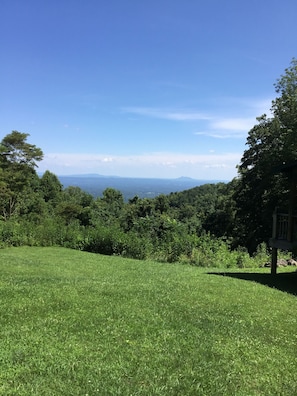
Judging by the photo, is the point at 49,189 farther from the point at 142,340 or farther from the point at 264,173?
the point at 142,340

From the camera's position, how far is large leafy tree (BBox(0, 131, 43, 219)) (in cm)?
3422

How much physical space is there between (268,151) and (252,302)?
22.7m

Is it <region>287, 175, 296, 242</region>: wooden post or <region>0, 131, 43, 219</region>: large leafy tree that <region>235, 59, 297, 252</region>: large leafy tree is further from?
<region>0, 131, 43, 219</region>: large leafy tree

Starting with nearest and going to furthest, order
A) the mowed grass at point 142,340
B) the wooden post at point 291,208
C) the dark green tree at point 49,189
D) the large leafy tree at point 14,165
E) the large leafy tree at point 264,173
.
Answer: the mowed grass at point 142,340 → the wooden post at point 291,208 → the large leafy tree at point 264,173 → the large leafy tree at point 14,165 → the dark green tree at point 49,189

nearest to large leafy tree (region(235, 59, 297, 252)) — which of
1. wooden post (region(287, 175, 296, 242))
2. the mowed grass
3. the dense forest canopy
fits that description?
the dense forest canopy

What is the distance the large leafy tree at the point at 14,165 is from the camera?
1347 inches

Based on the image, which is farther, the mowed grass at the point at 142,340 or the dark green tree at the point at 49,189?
the dark green tree at the point at 49,189

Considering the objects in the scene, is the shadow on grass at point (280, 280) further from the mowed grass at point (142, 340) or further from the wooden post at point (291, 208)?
the mowed grass at point (142, 340)

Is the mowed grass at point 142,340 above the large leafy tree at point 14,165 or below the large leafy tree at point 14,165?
below

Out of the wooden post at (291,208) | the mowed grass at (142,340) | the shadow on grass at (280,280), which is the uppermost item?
the wooden post at (291,208)

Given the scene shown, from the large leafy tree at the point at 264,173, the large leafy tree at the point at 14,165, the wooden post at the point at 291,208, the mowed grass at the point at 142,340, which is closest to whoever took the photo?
the mowed grass at the point at 142,340

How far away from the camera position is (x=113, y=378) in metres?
3.61

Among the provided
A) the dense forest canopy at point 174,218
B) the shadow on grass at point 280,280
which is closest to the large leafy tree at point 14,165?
the dense forest canopy at point 174,218

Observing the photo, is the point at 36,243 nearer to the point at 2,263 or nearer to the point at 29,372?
the point at 2,263
